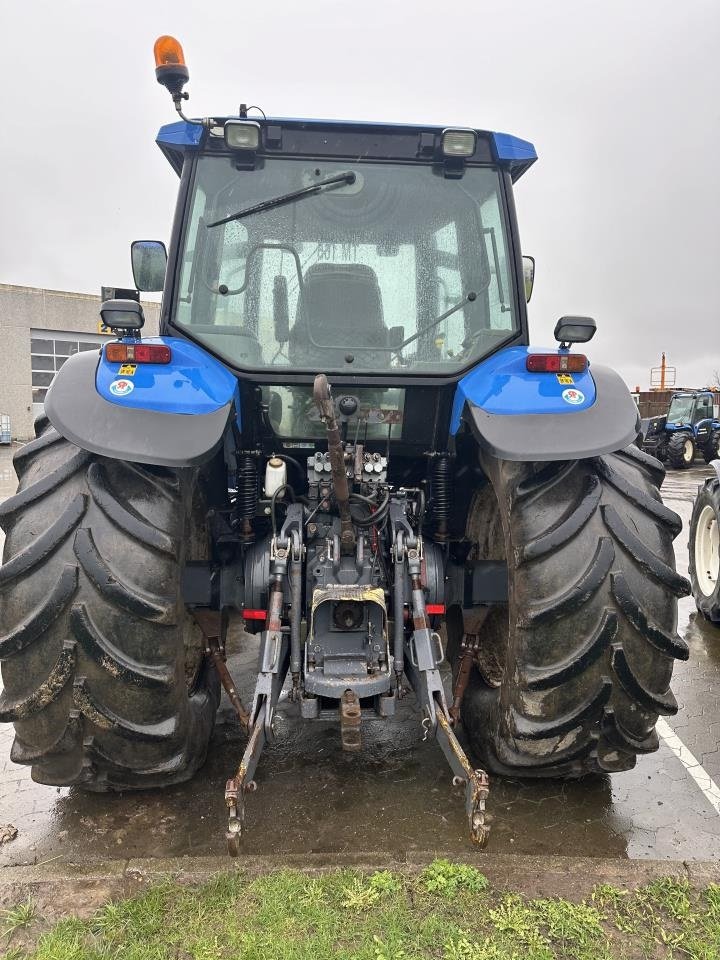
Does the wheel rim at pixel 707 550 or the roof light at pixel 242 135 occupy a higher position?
the roof light at pixel 242 135

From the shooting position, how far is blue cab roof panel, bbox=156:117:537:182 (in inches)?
112

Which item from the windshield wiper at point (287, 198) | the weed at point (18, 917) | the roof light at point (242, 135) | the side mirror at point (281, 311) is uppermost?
the roof light at point (242, 135)

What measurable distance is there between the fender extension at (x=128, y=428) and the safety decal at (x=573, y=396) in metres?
1.19

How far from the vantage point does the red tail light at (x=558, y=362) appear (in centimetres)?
246

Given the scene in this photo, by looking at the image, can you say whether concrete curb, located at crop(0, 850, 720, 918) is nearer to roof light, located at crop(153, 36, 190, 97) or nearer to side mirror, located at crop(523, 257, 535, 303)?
side mirror, located at crop(523, 257, 535, 303)

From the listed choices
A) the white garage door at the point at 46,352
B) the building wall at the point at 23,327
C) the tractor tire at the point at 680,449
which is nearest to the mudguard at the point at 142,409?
the tractor tire at the point at 680,449

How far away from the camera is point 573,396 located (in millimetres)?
2404

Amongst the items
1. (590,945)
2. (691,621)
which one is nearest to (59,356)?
(691,621)

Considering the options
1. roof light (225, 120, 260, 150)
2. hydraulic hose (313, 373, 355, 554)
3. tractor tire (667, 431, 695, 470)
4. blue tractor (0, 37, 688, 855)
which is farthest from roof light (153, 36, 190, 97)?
tractor tire (667, 431, 695, 470)

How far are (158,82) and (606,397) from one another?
1.97 metres

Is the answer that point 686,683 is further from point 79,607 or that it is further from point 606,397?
point 79,607

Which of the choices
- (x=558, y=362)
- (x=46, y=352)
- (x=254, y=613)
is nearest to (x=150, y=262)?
(x=254, y=613)

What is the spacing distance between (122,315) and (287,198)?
36.6 inches

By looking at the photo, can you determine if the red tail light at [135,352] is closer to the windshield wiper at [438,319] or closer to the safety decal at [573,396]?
the windshield wiper at [438,319]
